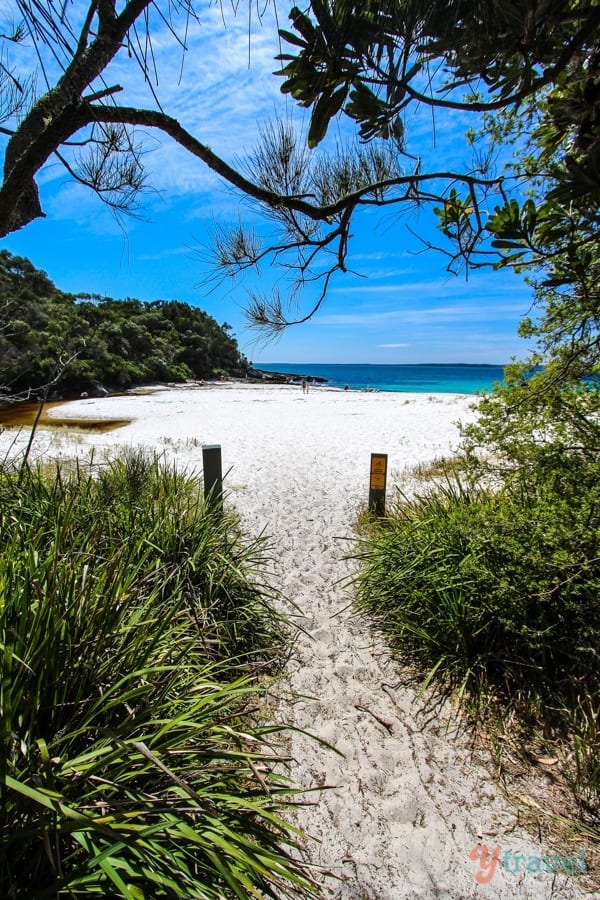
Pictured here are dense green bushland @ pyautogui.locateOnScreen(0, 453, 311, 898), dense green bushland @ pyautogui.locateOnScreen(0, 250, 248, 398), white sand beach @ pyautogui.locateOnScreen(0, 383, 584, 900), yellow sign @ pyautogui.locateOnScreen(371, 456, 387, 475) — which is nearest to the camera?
dense green bushland @ pyautogui.locateOnScreen(0, 453, 311, 898)

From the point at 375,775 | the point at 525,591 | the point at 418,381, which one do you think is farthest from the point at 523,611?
the point at 418,381

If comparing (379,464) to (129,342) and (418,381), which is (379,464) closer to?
(129,342)

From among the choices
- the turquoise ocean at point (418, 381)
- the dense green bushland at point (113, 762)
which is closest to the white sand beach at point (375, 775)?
the dense green bushland at point (113, 762)

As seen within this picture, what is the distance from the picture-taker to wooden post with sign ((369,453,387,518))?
5387 mm

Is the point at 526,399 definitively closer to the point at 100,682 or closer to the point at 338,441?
the point at 100,682

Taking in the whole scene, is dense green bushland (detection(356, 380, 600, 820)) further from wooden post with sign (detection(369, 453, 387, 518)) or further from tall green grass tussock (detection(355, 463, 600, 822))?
wooden post with sign (detection(369, 453, 387, 518))

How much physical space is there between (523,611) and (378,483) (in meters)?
3.03

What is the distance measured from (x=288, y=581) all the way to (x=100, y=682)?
2.64m

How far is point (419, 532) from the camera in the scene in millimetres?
3598

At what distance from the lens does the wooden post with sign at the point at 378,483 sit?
539 cm

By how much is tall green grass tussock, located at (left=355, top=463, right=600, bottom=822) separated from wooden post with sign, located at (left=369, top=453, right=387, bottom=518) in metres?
2.09

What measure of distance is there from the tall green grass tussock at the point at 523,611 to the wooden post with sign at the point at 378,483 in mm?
2085

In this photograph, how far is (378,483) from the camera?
5.49 meters

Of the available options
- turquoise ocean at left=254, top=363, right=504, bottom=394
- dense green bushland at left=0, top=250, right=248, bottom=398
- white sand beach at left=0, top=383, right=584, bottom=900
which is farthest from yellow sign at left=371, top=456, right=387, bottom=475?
dense green bushland at left=0, top=250, right=248, bottom=398
